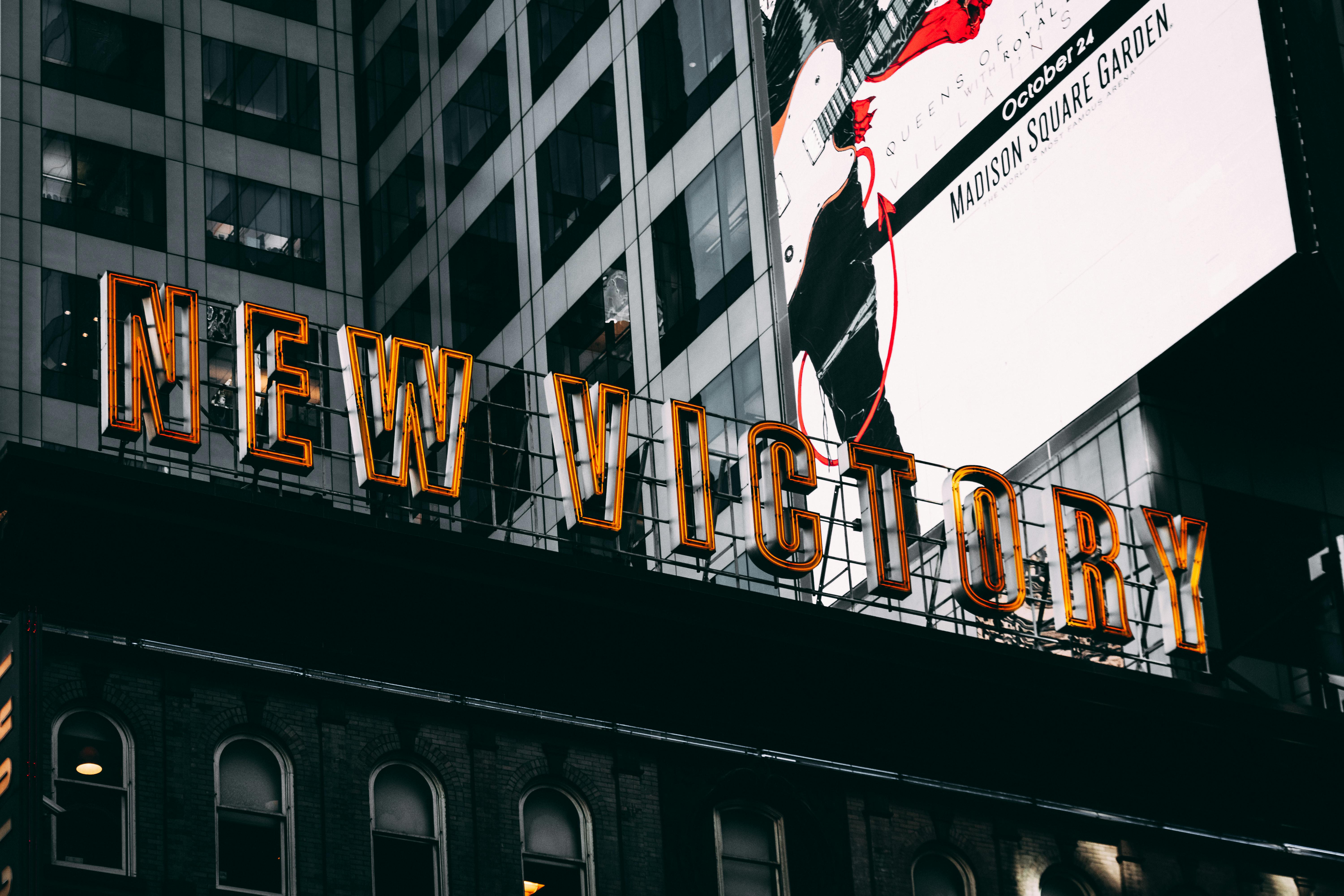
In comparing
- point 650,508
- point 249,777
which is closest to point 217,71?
point 650,508

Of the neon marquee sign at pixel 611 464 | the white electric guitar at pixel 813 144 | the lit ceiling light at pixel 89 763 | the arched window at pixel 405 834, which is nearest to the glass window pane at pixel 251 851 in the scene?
the arched window at pixel 405 834

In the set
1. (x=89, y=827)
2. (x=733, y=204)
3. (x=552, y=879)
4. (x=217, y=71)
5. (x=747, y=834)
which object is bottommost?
(x=552, y=879)

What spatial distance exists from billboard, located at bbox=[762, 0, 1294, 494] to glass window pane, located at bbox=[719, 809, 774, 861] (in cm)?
1500

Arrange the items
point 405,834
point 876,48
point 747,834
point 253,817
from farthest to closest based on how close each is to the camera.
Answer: point 876,48 < point 747,834 < point 405,834 < point 253,817

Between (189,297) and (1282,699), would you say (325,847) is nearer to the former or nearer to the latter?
(189,297)

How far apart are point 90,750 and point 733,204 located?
34468 millimetres

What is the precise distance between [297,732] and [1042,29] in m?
26.5

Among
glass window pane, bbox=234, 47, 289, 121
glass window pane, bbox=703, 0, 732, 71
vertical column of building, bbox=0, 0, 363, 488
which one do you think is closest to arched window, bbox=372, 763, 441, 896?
vertical column of building, bbox=0, 0, 363, 488

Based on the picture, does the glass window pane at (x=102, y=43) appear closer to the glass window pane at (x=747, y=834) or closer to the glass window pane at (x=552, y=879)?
the glass window pane at (x=747, y=834)

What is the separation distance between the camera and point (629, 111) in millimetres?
71188

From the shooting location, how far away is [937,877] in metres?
41.5

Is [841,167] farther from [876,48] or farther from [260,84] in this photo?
[260,84]

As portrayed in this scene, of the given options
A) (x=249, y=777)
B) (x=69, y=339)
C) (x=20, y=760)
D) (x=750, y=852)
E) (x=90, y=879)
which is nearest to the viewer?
(x=20, y=760)

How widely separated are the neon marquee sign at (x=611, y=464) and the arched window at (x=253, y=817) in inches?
205
